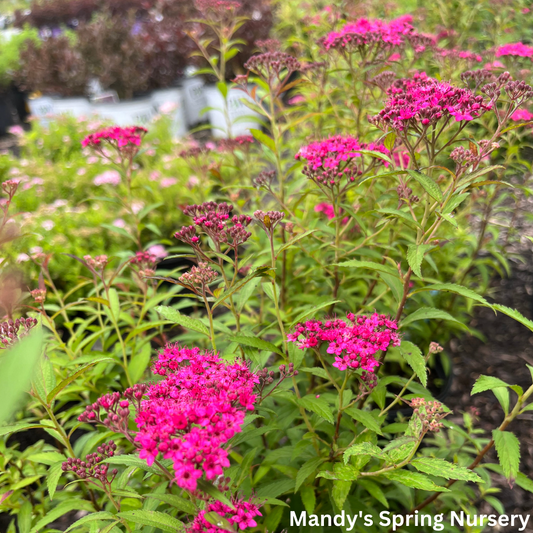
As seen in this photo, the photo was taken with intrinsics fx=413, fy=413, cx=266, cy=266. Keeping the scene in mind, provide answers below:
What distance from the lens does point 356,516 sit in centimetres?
142

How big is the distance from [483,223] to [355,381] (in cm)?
136

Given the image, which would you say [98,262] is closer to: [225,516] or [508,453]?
[225,516]

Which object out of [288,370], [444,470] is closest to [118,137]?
[288,370]

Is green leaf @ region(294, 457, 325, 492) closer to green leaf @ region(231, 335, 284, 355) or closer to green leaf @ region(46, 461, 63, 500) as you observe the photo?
green leaf @ region(231, 335, 284, 355)

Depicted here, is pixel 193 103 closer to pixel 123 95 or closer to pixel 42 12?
pixel 123 95

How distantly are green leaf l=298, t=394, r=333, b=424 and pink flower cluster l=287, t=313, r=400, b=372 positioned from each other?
0.15 meters

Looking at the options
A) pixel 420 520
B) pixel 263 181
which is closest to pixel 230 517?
pixel 420 520

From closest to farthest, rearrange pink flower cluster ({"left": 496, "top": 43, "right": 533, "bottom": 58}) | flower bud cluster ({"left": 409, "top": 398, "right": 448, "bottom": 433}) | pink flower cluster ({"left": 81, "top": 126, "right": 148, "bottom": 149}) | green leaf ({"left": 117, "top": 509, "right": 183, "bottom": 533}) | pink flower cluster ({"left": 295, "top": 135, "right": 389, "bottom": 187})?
1. green leaf ({"left": 117, "top": 509, "right": 183, "bottom": 533})
2. flower bud cluster ({"left": 409, "top": 398, "right": 448, "bottom": 433})
3. pink flower cluster ({"left": 295, "top": 135, "right": 389, "bottom": 187})
4. pink flower cluster ({"left": 81, "top": 126, "right": 148, "bottom": 149})
5. pink flower cluster ({"left": 496, "top": 43, "right": 533, "bottom": 58})

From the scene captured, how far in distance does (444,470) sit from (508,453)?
0.40 metres

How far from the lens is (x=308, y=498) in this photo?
4.36 feet

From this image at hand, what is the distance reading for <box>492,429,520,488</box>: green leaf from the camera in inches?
48.6

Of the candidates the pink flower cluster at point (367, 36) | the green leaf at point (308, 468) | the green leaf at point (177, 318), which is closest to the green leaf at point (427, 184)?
the green leaf at point (177, 318)

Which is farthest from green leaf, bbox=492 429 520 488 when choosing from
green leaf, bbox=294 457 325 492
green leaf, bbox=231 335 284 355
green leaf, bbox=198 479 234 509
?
green leaf, bbox=198 479 234 509

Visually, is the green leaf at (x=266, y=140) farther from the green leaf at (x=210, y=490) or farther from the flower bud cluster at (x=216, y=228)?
the green leaf at (x=210, y=490)
